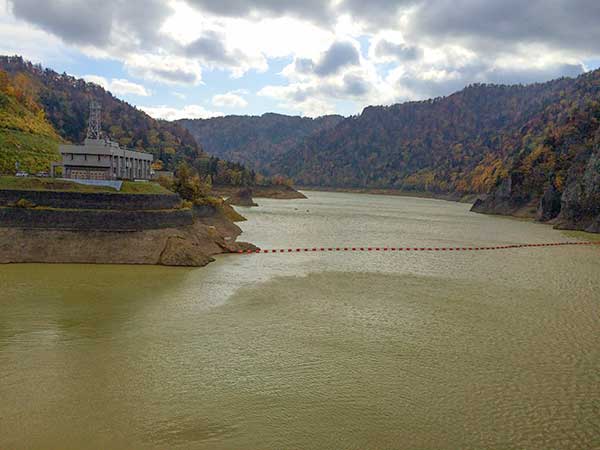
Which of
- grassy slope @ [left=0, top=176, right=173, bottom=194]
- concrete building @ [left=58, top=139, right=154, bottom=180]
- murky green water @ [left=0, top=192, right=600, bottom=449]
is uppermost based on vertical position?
concrete building @ [left=58, top=139, right=154, bottom=180]

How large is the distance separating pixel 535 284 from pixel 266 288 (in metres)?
20.3

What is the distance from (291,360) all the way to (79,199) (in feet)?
91.3

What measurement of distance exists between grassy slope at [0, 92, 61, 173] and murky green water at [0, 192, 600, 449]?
5010 cm

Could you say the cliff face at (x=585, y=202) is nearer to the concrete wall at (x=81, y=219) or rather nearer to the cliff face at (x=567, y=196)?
the cliff face at (x=567, y=196)

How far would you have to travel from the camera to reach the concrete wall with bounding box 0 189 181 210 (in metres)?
38.5

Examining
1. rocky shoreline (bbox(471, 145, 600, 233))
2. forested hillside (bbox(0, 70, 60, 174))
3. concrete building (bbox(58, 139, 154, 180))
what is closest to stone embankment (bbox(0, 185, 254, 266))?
concrete building (bbox(58, 139, 154, 180))

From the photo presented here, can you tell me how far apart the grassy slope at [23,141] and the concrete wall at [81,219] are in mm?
36738

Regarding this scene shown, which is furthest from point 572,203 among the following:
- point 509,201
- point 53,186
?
point 53,186

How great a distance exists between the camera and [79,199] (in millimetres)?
39812

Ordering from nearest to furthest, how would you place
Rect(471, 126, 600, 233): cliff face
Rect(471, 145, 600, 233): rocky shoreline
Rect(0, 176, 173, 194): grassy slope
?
1. Rect(0, 176, 173, 194): grassy slope
2. Rect(471, 145, 600, 233): rocky shoreline
3. Rect(471, 126, 600, 233): cliff face

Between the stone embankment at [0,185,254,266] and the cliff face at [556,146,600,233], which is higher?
the cliff face at [556,146,600,233]

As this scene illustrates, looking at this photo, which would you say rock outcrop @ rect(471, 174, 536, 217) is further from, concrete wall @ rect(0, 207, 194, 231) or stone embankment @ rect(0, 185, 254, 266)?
concrete wall @ rect(0, 207, 194, 231)

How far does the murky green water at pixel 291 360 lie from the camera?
1437cm

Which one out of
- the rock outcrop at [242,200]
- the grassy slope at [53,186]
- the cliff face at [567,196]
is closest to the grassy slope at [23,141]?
the grassy slope at [53,186]
